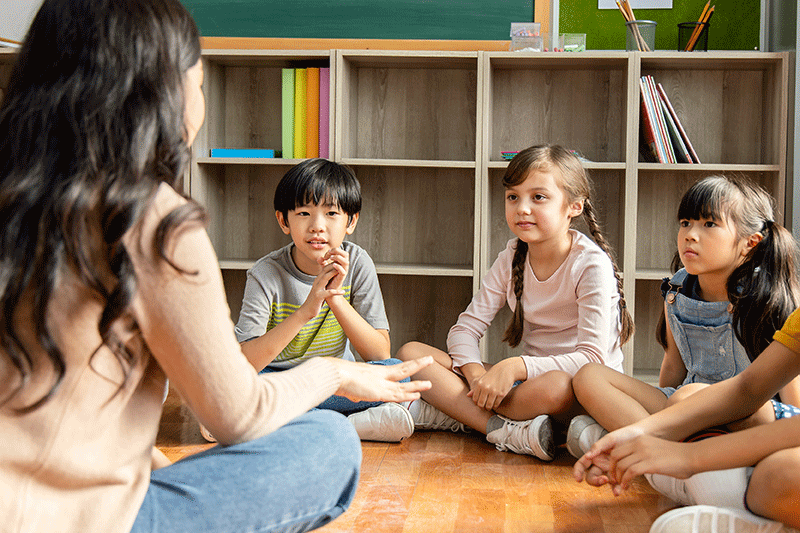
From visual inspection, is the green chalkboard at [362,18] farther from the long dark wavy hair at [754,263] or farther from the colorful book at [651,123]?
the long dark wavy hair at [754,263]

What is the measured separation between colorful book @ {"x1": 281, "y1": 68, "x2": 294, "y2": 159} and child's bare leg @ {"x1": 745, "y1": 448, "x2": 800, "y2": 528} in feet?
6.17

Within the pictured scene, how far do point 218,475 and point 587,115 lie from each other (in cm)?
219

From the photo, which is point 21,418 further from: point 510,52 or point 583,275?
point 510,52

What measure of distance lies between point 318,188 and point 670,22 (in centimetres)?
149

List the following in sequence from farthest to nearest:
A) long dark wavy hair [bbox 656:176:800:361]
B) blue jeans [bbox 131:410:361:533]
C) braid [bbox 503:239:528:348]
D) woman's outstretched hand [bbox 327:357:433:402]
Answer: braid [bbox 503:239:528:348] → long dark wavy hair [bbox 656:176:800:361] → woman's outstretched hand [bbox 327:357:433:402] → blue jeans [bbox 131:410:361:533]

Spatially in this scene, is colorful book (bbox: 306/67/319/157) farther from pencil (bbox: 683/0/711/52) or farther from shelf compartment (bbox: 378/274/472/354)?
pencil (bbox: 683/0/711/52)

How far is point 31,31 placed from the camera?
671mm

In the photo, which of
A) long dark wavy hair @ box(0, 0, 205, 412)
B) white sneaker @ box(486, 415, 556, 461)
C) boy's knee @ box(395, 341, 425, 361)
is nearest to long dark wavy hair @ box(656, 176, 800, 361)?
white sneaker @ box(486, 415, 556, 461)

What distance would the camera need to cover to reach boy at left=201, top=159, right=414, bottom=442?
68.0 inches

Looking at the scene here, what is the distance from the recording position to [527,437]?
5.28ft

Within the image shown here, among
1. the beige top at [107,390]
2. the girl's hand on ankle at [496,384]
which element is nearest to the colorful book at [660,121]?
the girl's hand on ankle at [496,384]

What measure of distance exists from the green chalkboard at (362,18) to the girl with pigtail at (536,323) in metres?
0.87

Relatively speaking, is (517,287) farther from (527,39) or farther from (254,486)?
(254,486)

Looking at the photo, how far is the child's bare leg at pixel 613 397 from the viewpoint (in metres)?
1.45
